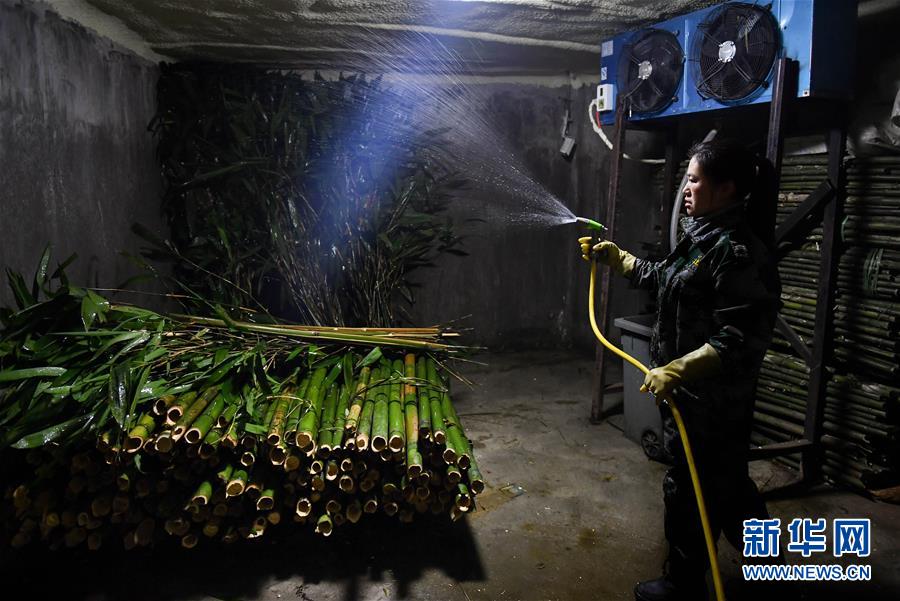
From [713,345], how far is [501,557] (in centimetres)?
156

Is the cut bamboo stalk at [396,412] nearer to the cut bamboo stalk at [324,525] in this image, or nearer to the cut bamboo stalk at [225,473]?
the cut bamboo stalk at [324,525]

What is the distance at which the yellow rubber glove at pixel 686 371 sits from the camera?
7.33 ft

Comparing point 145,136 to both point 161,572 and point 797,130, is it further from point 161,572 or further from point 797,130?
point 797,130

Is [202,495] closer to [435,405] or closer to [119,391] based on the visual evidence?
[119,391]

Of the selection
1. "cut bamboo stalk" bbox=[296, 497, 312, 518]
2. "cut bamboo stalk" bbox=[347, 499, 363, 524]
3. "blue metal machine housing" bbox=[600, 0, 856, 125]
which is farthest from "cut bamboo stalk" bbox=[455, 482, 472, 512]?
"blue metal machine housing" bbox=[600, 0, 856, 125]

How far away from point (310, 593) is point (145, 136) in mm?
Answer: 4198

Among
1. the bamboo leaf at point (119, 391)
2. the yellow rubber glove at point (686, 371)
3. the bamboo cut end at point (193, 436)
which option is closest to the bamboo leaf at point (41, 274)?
the bamboo leaf at point (119, 391)

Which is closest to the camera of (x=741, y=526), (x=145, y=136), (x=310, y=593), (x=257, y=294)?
(x=741, y=526)

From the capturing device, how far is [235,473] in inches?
107

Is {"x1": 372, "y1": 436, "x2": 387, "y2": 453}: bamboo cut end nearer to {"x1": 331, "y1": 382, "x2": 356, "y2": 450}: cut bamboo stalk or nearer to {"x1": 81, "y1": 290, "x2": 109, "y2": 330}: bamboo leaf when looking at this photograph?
{"x1": 331, "y1": 382, "x2": 356, "y2": 450}: cut bamboo stalk

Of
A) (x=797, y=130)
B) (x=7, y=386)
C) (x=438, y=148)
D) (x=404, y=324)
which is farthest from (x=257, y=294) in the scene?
(x=797, y=130)

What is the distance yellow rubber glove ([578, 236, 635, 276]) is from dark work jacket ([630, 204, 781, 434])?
1.31ft

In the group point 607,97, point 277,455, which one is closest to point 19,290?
point 277,455

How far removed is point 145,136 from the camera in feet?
16.6
